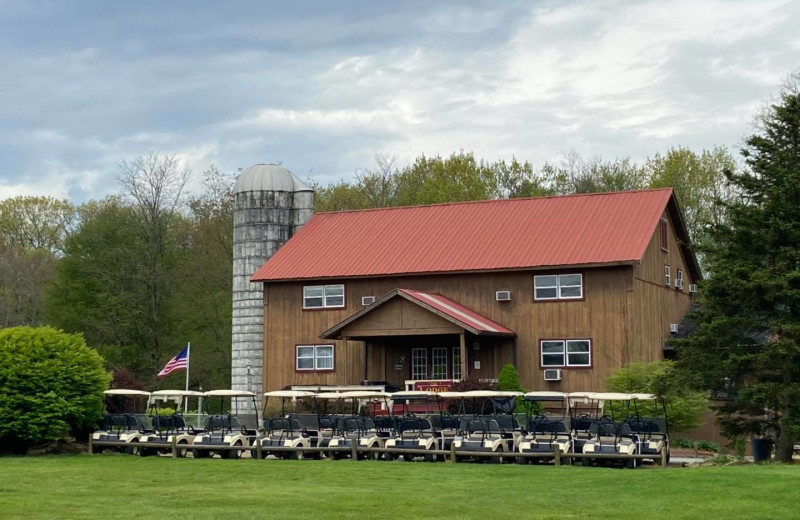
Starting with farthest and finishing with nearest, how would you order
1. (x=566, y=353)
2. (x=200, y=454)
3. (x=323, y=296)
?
(x=323, y=296), (x=566, y=353), (x=200, y=454)

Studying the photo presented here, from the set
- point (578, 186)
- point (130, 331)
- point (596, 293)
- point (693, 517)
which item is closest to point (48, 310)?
point (130, 331)

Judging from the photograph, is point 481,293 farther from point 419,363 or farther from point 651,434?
point 651,434

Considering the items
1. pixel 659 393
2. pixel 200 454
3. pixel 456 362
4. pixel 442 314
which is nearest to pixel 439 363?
pixel 456 362

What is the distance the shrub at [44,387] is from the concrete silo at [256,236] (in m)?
13.9

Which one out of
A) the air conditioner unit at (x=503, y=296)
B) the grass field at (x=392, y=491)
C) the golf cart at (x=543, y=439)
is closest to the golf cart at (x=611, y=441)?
the golf cart at (x=543, y=439)

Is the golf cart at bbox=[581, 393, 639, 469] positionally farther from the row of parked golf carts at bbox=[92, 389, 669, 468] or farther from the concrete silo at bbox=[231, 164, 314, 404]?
the concrete silo at bbox=[231, 164, 314, 404]

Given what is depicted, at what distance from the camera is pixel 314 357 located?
44.9 meters

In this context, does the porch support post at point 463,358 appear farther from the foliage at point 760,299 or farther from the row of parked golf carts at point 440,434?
the foliage at point 760,299

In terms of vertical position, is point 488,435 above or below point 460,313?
below

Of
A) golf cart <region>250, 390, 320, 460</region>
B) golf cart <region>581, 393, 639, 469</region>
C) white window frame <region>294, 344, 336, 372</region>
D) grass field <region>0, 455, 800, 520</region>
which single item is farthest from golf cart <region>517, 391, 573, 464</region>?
white window frame <region>294, 344, 336, 372</region>

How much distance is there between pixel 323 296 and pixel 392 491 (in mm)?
23513

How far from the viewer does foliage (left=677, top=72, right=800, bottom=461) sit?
88.9 ft

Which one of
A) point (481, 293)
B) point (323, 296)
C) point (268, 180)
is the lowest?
point (481, 293)

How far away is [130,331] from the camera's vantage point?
63406 millimetres
